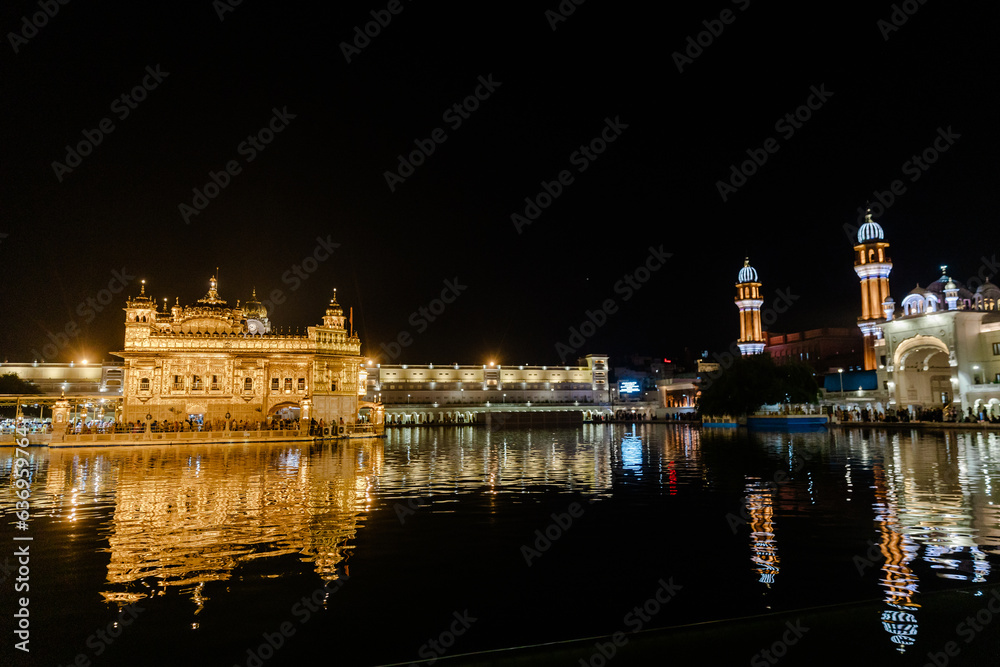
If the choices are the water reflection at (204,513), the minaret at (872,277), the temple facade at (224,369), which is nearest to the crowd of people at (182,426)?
the temple facade at (224,369)

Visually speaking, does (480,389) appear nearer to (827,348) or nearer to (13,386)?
(827,348)

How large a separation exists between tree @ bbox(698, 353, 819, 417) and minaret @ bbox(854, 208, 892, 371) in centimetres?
2123

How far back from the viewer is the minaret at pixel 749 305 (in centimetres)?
9862

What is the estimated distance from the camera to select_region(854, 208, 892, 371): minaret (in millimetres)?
73500

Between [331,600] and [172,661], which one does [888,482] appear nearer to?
[331,600]

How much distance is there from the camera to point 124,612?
5973mm

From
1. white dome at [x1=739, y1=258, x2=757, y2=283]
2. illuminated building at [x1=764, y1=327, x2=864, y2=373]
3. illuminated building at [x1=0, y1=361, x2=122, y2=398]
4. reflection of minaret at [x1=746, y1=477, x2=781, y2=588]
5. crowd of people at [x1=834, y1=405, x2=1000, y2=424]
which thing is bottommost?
crowd of people at [x1=834, y1=405, x2=1000, y2=424]

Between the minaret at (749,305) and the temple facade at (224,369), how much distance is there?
71.3 m

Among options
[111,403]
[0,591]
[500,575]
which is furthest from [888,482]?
[111,403]

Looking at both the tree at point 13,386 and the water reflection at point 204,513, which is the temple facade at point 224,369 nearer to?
the water reflection at point 204,513

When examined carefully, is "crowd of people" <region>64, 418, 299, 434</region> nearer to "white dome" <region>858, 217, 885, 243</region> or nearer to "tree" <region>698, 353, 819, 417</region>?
"tree" <region>698, 353, 819, 417</region>

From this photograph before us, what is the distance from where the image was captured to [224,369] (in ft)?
144

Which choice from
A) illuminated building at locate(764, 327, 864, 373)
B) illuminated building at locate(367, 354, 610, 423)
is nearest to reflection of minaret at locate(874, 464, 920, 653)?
illuminated building at locate(367, 354, 610, 423)

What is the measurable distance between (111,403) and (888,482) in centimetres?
7321
